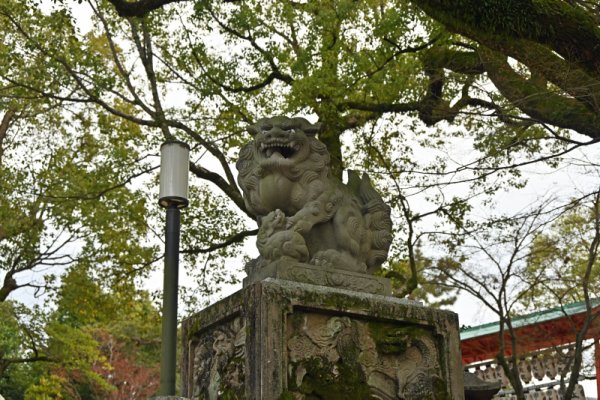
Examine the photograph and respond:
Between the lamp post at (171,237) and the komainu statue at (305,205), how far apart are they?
834 mm

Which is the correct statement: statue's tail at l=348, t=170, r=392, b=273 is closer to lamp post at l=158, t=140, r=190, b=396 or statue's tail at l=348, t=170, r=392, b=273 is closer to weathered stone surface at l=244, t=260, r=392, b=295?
weathered stone surface at l=244, t=260, r=392, b=295

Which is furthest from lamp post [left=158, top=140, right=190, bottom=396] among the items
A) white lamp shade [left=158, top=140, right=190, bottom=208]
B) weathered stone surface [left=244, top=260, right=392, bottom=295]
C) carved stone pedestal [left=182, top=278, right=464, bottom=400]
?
weathered stone surface [left=244, top=260, right=392, bottom=295]

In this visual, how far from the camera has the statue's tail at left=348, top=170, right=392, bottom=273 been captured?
6.25 meters

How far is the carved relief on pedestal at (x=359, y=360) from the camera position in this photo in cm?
518

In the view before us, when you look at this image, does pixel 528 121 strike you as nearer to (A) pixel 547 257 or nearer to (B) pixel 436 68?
(B) pixel 436 68

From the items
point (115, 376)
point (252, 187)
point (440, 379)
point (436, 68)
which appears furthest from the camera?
point (115, 376)

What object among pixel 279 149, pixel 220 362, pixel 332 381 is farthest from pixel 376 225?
pixel 220 362

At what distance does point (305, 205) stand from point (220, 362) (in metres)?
1.42

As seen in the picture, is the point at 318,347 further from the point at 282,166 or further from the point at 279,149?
the point at 279,149

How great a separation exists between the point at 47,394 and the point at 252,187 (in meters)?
15.4

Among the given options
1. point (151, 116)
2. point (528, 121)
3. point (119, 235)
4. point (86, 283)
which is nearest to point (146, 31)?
point (151, 116)

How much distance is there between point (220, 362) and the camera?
552 cm

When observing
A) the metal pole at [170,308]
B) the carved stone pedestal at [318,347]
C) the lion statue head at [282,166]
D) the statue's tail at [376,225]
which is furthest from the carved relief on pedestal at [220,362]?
the statue's tail at [376,225]

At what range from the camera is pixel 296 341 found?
17.1 ft
